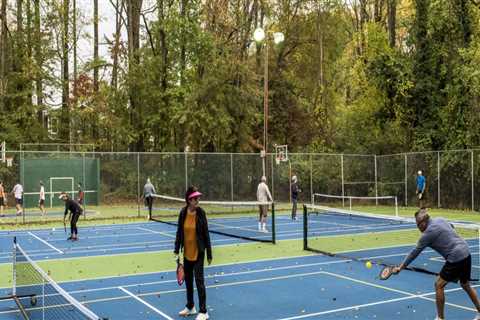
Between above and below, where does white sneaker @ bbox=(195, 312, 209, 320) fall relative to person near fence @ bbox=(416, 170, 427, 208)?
below

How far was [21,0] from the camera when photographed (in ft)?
130

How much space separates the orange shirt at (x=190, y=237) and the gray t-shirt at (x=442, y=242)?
3098mm

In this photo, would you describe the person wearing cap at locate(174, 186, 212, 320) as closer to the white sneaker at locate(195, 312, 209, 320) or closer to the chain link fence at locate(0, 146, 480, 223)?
the white sneaker at locate(195, 312, 209, 320)

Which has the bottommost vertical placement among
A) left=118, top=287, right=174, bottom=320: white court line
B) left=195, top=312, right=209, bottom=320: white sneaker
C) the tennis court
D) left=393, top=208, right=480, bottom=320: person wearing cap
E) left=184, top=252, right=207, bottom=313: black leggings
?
the tennis court

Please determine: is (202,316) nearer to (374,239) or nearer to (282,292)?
(282,292)

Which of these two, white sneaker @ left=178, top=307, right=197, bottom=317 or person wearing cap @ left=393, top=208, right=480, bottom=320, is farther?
white sneaker @ left=178, top=307, right=197, bottom=317

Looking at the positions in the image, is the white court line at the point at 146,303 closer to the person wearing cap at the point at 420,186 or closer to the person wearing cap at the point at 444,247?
the person wearing cap at the point at 444,247

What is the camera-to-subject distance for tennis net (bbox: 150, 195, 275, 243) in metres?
18.9

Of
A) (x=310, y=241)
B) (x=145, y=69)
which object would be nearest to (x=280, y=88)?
(x=145, y=69)

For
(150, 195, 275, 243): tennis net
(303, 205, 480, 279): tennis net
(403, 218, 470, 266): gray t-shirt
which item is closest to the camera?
(403, 218, 470, 266): gray t-shirt

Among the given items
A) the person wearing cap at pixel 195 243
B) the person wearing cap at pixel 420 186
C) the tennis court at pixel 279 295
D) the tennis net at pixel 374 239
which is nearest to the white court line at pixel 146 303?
the tennis court at pixel 279 295

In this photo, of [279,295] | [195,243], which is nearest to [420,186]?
[279,295]

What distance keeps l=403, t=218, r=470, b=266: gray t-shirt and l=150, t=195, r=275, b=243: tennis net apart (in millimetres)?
9231

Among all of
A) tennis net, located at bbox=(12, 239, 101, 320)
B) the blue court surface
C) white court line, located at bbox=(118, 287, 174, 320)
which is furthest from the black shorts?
tennis net, located at bbox=(12, 239, 101, 320)
